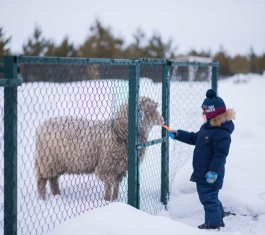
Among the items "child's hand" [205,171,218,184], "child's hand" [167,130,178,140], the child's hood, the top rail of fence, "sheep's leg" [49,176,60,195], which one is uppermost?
the top rail of fence

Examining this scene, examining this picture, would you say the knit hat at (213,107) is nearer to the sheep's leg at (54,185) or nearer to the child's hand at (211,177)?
the child's hand at (211,177)

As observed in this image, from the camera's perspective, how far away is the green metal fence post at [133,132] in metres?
3.92

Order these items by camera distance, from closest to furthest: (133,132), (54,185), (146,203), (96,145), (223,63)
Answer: (133,132), (146,203), (96,145), (54,185), (223,63)

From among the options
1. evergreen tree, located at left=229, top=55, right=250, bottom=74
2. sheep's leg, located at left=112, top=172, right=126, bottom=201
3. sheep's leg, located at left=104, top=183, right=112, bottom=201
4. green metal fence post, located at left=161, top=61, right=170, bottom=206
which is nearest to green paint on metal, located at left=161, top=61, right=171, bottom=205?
green metal fence post, located at left=161, top=61, right=170, bottom=206

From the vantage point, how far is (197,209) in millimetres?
4973

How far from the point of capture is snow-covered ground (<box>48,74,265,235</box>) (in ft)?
10.4

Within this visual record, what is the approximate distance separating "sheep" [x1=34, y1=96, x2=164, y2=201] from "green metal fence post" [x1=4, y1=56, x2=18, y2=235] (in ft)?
7.51

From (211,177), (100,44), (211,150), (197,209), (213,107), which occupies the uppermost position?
(100,44)

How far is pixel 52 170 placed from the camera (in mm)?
5391

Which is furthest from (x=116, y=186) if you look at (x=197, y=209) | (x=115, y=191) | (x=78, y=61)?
(x=78, y=61)

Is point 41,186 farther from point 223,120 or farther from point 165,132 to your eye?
point 223,120

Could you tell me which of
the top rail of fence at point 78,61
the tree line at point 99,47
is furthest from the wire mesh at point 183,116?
the tree line at point 99,47

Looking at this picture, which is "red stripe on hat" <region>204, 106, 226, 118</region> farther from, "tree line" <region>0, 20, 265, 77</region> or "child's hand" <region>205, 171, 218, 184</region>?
"tree line" <region>0, 20, 265, 77</region>

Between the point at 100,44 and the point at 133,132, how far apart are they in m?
31.9
